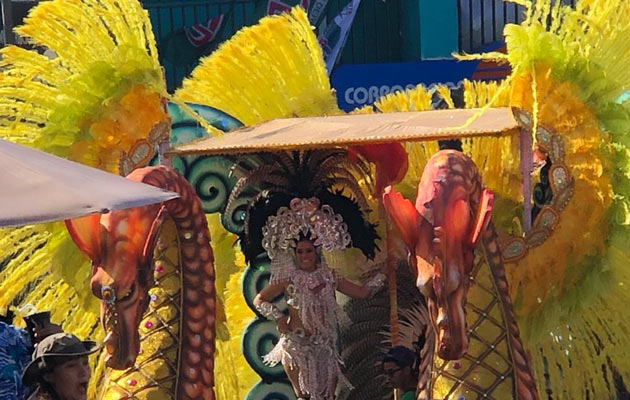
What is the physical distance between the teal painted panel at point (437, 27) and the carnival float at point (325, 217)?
5615mm

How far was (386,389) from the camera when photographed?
481 cm

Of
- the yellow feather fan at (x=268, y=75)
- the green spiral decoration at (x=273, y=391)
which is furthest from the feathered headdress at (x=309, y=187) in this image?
the green spiral decoration at (x=273, y=391)

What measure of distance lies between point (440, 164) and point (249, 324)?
1573 mm

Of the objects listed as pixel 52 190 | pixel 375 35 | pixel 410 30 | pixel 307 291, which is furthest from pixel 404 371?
pixel 375 35

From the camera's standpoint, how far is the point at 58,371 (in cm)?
303

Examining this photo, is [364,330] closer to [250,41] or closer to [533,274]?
[533,274]

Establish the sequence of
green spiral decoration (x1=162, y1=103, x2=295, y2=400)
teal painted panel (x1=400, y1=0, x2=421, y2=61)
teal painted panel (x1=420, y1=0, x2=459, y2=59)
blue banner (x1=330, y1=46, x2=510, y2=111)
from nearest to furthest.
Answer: green spiral decoration (x1=162, y1=103, x2=295, y2=400) → blue banner (x1=330, y1=46, x2=510, y2=111) → teal painted panel (x1=420, y1=0, x2=459, y2=59) → teal painted panel (x1=400, y1=0, x2=421, y2=61)

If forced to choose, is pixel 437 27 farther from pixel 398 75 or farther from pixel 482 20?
pixel 398 75

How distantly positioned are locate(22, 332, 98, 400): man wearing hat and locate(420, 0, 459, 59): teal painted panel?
776 centimetres

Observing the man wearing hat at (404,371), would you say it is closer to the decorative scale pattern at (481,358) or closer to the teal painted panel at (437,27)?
the decorative scale pattern at (481,358)

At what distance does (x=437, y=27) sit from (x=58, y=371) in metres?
7.88

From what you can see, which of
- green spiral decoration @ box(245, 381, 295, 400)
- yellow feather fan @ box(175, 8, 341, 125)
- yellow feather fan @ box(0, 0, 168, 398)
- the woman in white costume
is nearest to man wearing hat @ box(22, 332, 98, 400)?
yellow feather fan @ box(0, 0, 168, 398)

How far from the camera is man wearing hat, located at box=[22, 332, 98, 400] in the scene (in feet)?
9.95

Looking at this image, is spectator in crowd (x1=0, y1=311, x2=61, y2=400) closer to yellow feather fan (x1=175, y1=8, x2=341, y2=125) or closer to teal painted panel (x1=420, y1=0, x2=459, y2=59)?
yellow feather fan (x1=175, y1=8, x2=341, y2=125)
